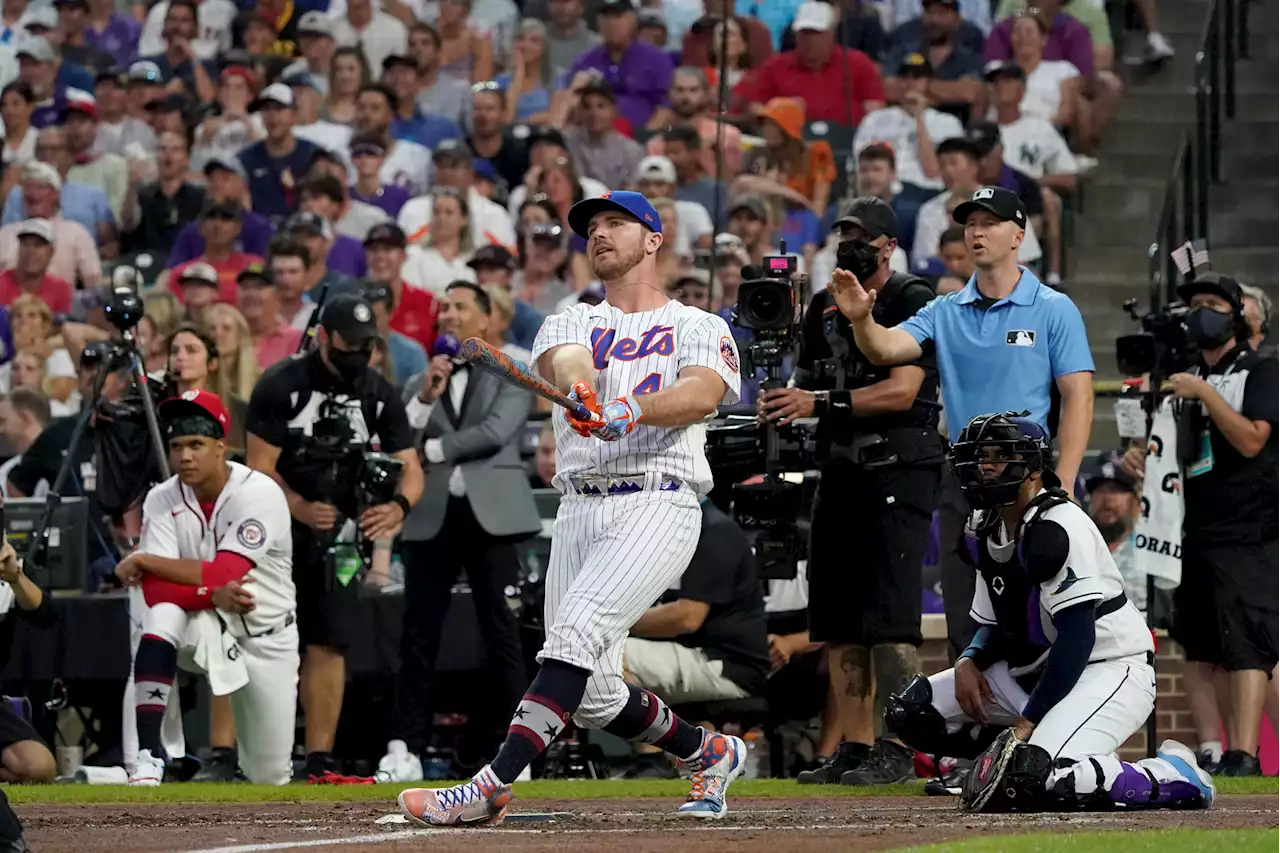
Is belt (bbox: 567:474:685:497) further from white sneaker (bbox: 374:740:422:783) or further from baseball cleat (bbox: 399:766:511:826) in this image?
white sneaker (bbox: 374:740:422:783)

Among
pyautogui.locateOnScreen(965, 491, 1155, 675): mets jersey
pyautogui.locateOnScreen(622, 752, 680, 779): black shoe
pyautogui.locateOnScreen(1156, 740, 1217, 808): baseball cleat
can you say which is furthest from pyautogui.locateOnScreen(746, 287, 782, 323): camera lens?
pyautogui.locateOnScreen(1156, 740, 1217, 808): baseball cleat

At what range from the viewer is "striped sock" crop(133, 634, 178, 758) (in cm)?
938

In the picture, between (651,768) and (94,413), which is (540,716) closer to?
(651,768)

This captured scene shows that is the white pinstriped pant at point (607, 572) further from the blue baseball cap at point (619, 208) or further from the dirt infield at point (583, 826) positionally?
the blue baseball cap at point (619, 208)

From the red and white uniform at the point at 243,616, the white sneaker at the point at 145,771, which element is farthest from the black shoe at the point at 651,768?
the white sneaker at the point at 145,771

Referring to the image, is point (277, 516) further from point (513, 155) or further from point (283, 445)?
point (513, 155)

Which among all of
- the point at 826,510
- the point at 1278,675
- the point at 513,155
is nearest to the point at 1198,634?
the point at 1278,675

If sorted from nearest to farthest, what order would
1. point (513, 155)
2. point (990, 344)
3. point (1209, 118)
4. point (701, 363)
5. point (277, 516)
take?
point (701, 363), point (990, 344), point (277, 516), point (1209, 118), point (513, 155)

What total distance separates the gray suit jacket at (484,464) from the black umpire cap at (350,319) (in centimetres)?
75

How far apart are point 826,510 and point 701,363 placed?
2.40 m

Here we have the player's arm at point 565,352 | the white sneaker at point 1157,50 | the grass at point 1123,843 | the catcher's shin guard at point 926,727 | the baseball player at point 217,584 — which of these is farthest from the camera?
the white sneaker at point 1157,50

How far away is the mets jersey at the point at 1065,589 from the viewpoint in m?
6.96

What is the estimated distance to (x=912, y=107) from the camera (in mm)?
15031

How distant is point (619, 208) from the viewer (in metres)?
6.91
